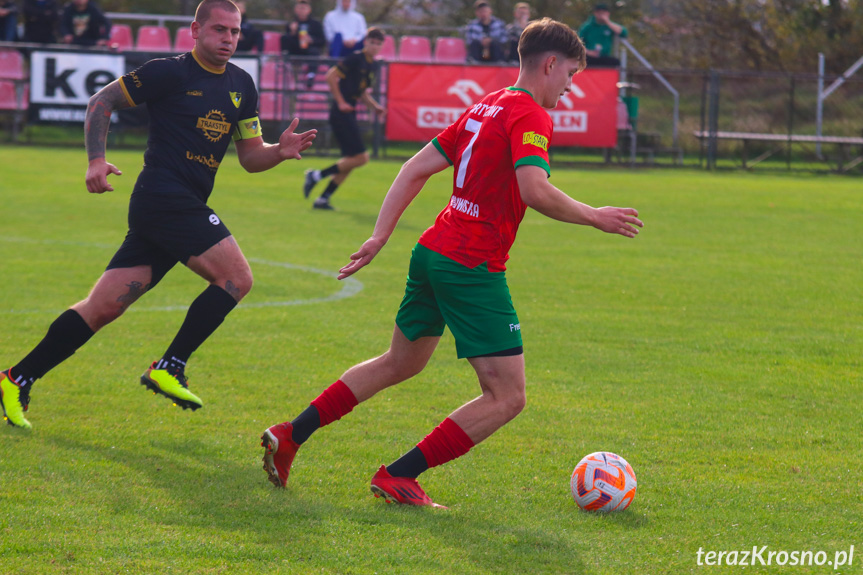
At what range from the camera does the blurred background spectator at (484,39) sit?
809 inches

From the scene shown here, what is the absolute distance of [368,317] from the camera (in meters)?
7.65

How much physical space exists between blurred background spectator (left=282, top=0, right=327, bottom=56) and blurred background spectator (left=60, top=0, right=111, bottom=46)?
3.69 metres

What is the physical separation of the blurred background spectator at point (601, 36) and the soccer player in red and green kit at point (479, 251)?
16917 mm

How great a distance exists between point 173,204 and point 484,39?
16.5m

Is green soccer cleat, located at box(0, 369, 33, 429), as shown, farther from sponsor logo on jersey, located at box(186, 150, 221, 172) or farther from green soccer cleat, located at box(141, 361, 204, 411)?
sponsor logo on jersey, located at box(186, 150, 221, 172)

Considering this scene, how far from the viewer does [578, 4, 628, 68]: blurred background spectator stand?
A: 20359 mm

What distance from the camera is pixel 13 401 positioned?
484 centimetres

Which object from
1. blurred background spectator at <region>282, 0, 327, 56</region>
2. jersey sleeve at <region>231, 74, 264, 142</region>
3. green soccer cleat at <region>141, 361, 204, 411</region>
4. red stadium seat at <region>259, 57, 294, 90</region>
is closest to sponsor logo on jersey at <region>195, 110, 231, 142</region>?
jersey sleeve at <region>231, 74, 264, 142</region>

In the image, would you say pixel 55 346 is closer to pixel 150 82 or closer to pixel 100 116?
pixel 100 116

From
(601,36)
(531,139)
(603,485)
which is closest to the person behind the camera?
(531,139)

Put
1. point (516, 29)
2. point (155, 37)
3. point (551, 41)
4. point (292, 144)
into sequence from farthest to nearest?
point (155, 37)
point (516, 29)
point (292, 144)
point (551, 41)

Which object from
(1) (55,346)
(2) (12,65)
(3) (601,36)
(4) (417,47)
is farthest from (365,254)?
(4) (417,47)

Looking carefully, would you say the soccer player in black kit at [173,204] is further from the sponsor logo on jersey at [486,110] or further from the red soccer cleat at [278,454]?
the sponsor logo on jersey at [486,110]

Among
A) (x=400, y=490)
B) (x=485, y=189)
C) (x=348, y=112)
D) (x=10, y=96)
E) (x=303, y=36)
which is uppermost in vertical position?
(x=303, y=36)
